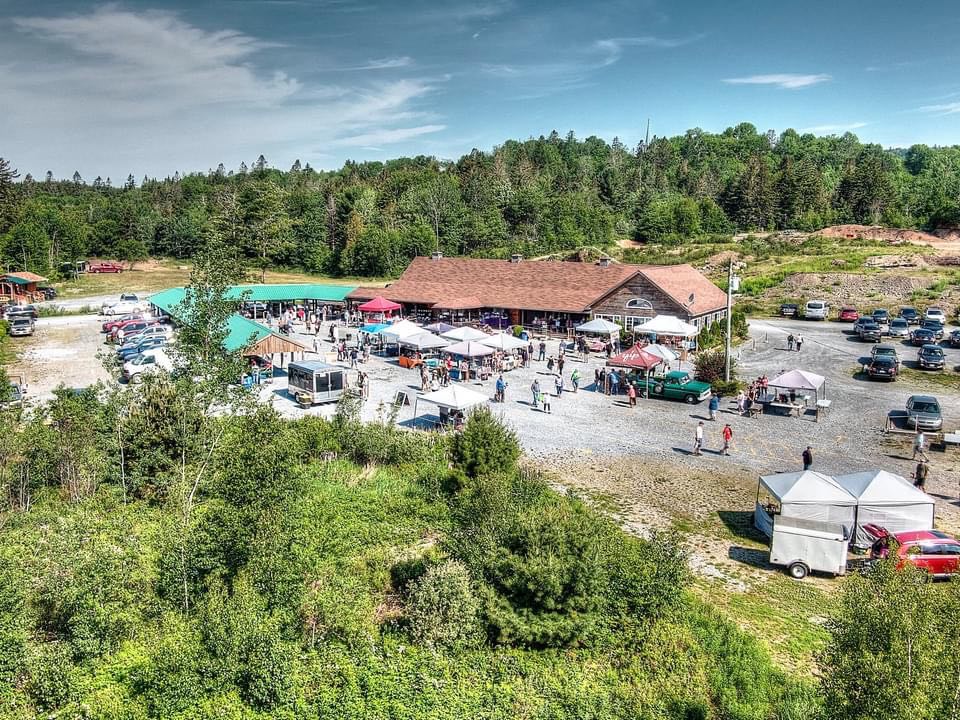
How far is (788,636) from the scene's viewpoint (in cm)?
1232

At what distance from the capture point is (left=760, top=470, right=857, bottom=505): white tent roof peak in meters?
16.0

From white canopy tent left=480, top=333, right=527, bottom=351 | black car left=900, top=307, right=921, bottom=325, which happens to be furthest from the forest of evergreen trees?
white canopy tent left=480, top=333, right=527, bottom=351

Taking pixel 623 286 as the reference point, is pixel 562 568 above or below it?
below

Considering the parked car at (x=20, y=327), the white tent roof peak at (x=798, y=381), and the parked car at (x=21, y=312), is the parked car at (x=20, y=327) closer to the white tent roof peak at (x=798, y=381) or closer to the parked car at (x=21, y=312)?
the parked car at (x=21, y=312)

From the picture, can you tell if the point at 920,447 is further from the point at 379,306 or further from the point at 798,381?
the point at 379,306

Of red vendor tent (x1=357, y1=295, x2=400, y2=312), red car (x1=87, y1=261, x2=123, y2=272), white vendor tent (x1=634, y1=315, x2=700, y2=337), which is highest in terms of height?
red car (x1=87, y1=261, x2=123, y2=272)

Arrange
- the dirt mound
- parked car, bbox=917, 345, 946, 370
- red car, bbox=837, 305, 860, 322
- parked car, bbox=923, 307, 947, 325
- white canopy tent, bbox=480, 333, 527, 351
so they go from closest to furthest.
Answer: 1. parked car, bbox=917, 345, 946, 370
2. white canopy tent, bbox=480, 333, 527, 351
3. parked car, bbox=923, 307, 947, 325
4. red car, bbox=837, 305, 860, 322
5. the dirt mound

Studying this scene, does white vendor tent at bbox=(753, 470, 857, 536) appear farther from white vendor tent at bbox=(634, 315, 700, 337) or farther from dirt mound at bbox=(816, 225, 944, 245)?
dirt mound at bbox=(816, 225, 944, 245)

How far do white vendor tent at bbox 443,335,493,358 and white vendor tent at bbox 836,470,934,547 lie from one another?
19.1 meters

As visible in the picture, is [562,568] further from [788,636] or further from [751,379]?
[751,379]

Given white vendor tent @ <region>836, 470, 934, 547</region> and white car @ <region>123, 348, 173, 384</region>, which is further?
white car @ <region>123, 348, 173, 384</region>

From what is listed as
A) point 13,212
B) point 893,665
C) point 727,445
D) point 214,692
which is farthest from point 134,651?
point 13,212

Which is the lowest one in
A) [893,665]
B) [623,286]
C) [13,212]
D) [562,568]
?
[562,568]

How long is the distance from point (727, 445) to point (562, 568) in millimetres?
12420
